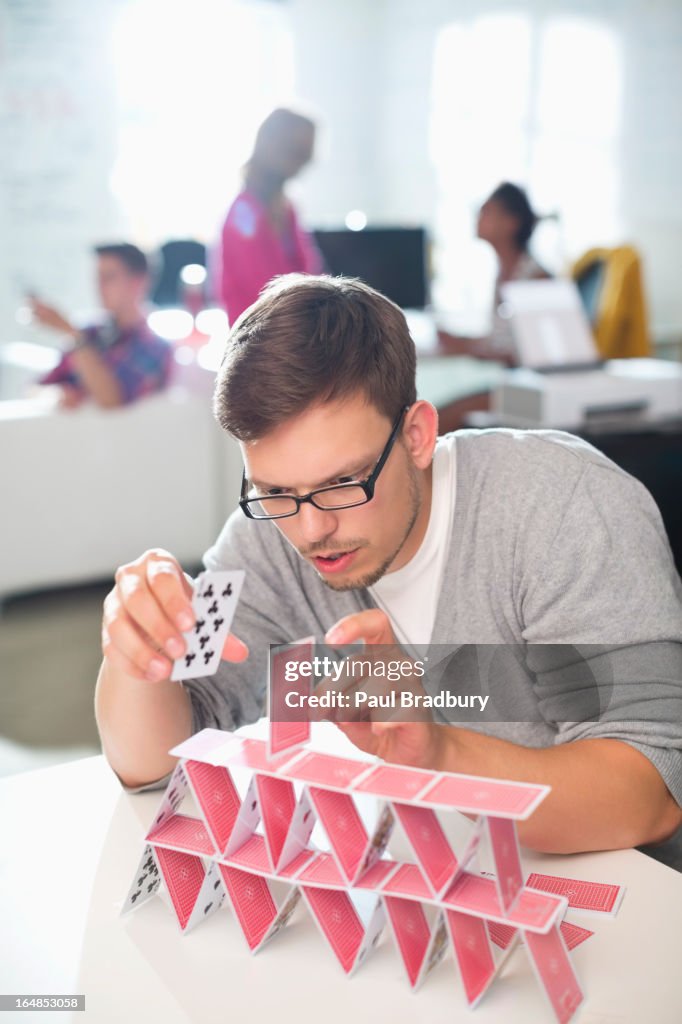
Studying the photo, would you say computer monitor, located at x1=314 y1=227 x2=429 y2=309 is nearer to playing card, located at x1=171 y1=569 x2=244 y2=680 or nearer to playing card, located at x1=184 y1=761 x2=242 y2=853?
playing card, located at x1=171 y1=569 x2=244 y2=680

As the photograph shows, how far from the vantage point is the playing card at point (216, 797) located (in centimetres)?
100

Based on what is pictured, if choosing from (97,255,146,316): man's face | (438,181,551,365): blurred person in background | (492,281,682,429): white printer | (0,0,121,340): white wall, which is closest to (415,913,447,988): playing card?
(492,281,682,429): white printer

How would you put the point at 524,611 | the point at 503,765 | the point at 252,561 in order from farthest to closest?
1. the point at 252,561
2. the point at 524,611
3. the point at 503,765

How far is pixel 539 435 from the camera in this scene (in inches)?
56.2

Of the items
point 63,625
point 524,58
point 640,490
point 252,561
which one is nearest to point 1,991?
point 252,561

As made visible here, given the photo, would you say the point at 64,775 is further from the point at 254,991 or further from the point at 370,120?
the point at 370,120

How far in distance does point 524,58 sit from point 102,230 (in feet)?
8.45

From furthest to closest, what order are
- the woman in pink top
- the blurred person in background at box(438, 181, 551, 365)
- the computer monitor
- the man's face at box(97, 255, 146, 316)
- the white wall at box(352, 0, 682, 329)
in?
the white wall at box(352, 0, 682, 329) < the computer monitor < the blurred person in background at box(438, 181, 551, 365) < the man's face at box(97, 255, 146, 316) < the woman in pink top

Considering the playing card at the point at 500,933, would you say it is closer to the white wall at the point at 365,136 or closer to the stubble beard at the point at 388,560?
the stubble beard at the point at 388,560

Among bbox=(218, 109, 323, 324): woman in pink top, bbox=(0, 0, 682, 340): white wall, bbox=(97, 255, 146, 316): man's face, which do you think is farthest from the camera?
bbox=(0, 0, 682, 340): white wall

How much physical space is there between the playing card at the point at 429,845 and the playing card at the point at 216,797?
0.62ft

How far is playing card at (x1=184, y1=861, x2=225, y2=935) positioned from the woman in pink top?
2891mm

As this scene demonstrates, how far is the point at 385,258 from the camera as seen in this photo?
16.0 feet

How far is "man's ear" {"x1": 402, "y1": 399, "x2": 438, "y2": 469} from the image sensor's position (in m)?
1.35
